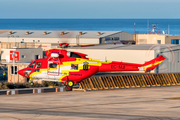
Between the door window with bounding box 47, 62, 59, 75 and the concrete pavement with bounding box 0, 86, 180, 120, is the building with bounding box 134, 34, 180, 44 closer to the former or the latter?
the concrete pavement with bounding box 0, 86, 180, 120

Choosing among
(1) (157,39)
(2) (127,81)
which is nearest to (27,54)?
(2) (127,81)

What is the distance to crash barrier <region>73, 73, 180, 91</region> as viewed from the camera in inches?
1479

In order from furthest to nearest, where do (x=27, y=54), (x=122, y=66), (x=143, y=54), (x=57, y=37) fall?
(x=57, y=37)
(x=27, y=54)
(x=143, y=54)
(x=122, y=66)

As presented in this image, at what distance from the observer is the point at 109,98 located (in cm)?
2952

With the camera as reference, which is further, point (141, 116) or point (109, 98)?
point (109, 98)

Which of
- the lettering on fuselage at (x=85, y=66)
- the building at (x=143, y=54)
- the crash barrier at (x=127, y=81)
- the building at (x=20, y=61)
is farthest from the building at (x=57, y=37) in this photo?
the lettering on fuselage at (x=85, y=66)

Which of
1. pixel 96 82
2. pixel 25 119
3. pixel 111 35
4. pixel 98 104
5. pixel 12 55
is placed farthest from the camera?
pixel 111 35

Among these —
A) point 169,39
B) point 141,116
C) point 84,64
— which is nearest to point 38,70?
point 84,64

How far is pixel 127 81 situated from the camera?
39719 millimetres

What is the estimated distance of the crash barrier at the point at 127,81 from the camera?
3756 centimetres

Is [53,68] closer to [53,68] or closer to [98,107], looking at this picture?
[53,68]

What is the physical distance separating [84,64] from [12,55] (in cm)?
2954

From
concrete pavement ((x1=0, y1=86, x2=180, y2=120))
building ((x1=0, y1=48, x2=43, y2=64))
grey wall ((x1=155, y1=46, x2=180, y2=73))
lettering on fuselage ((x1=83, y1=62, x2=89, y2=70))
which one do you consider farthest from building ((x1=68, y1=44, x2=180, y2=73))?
lettering on fuselage ((x1=83, y1=62, x2=89, y2=70))

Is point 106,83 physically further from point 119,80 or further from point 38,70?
point 38,70
